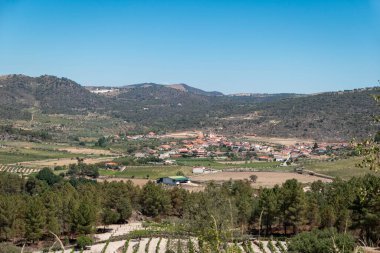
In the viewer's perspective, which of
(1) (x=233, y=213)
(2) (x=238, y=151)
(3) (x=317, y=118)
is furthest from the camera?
(3) (x=317, y=118)

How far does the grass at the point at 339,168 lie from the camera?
67550mm

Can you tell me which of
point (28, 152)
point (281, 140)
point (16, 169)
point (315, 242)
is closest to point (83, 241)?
point (315, 242)

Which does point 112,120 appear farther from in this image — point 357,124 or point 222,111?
point 357,124

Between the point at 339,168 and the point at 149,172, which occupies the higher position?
A: the point at 339,168

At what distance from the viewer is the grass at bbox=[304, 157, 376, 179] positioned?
67.6 meters

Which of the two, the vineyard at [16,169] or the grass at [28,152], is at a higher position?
the grass at [28,152]

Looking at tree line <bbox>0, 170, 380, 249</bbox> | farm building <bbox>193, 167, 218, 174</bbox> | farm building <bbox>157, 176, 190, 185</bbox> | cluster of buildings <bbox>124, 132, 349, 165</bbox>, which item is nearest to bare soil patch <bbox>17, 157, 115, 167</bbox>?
cluster of buildings <bbox>124, 132, 349, 165</bbox>

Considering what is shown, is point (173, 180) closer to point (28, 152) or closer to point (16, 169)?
point (16, 169)

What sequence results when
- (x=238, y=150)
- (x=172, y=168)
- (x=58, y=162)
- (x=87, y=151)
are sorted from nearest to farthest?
1. (x=172, y=168)
2. (x=58, y=162)
3. (x=87, y=151)
4. (x=238, y=150)

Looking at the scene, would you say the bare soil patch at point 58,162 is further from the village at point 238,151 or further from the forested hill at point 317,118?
the forested hill at point 317,118

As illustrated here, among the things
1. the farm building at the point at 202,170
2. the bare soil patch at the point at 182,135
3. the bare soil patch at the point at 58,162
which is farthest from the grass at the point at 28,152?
the bare soil patch at the point at 182,135

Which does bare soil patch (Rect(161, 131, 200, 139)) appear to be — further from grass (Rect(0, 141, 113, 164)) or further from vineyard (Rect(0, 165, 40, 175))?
vineyard (Rect(0, 165, 40, 175))

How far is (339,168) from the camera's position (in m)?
72.7

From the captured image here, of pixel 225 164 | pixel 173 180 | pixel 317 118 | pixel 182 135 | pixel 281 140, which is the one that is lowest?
pixel 225 164
